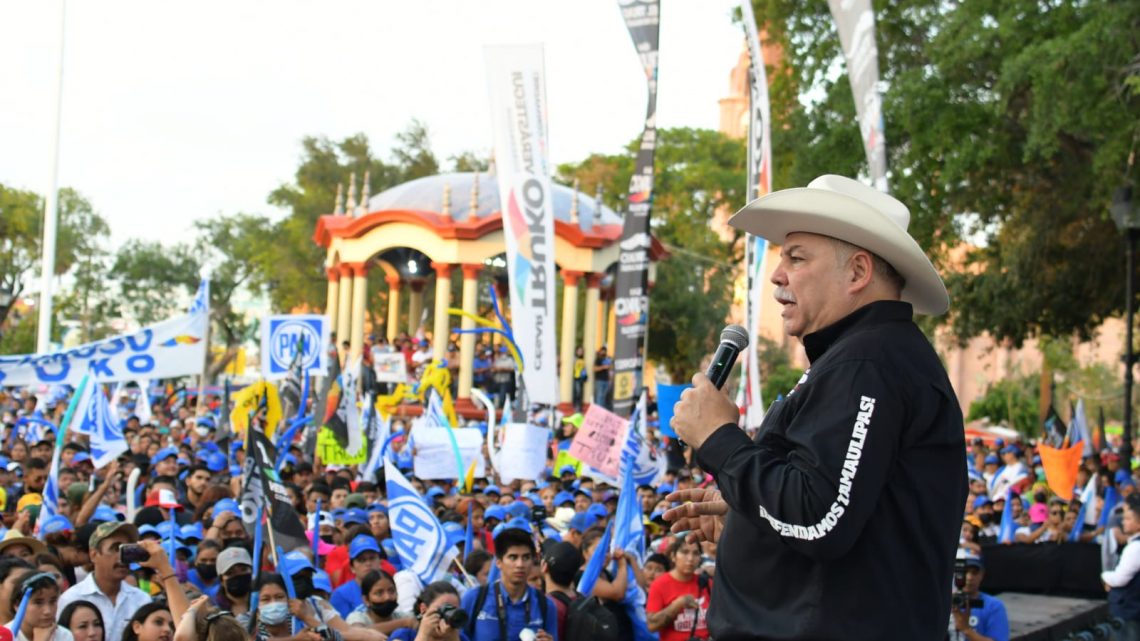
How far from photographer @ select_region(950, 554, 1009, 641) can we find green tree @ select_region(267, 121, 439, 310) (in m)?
43.3

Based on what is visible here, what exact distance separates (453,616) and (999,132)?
16.4 meters

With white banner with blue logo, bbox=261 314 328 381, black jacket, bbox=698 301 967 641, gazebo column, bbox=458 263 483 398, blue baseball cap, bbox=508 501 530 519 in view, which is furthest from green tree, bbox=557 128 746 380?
black jacket, bbox=698 301 967 641

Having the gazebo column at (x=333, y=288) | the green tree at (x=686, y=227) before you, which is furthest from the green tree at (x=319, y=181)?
the gazebo column at (x=333, y=288)

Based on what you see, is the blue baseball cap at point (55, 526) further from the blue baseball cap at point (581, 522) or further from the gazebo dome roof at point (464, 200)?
the gazebo dome roof at point (464, 200)

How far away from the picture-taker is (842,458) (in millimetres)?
2629

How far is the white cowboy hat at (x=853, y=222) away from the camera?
2.86 meters

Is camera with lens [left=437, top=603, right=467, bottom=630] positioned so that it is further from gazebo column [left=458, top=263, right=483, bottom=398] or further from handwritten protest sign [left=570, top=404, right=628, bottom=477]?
gazebo column [left=458, top=263, right=483, bottom=398]

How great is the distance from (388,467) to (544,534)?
1798 millimetres

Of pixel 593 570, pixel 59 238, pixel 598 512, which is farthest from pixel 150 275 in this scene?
pixel 593 570

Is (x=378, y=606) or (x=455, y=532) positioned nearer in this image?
(x=378, y=606)

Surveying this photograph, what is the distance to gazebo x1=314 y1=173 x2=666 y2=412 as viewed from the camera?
32281 millimetres

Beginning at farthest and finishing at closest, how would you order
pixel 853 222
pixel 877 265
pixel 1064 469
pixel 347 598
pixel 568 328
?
pixel 568 328, pixel 1064 469, pixel 347 598, pixel 877 265, pixel 853 222

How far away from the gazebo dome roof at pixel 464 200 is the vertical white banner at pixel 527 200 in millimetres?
15990

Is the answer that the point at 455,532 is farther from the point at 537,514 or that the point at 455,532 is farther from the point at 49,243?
the point at 49,243
